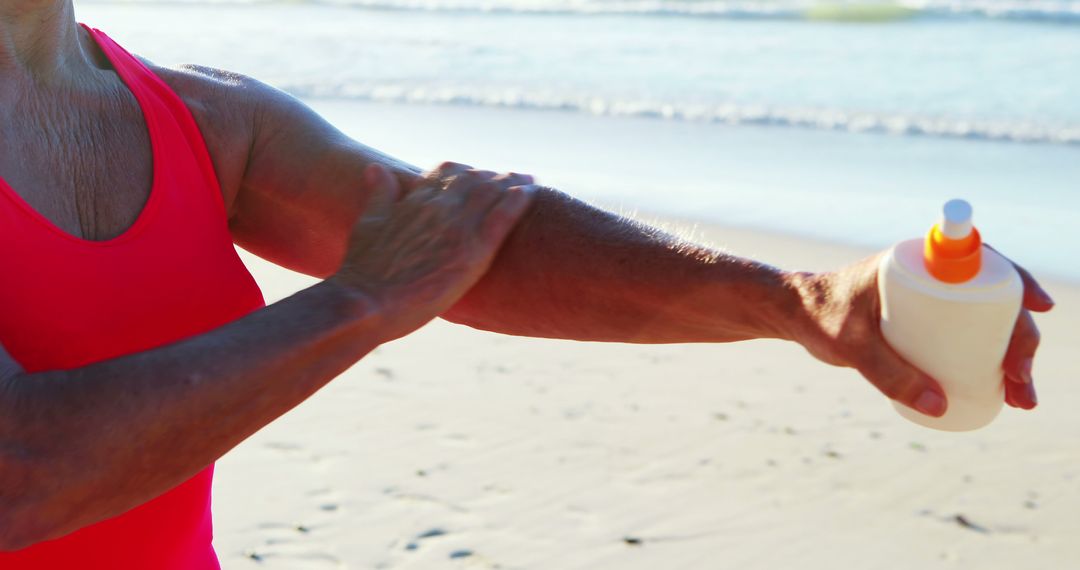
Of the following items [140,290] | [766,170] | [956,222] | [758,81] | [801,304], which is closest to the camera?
[956,222]

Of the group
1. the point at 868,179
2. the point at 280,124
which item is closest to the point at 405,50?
the point at 868,179

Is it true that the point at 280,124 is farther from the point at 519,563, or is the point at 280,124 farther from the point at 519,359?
the point at 519,359

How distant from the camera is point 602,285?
1.93m

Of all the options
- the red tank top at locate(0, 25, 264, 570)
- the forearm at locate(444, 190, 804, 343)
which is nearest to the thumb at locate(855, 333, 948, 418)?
the forearm at locate(444, 190, 804, 343)

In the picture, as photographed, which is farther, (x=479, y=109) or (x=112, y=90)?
(x=479, y=109)

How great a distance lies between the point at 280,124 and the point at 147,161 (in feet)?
0.87

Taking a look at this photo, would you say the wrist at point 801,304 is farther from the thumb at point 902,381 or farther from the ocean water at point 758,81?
the ocean water at point 758,81

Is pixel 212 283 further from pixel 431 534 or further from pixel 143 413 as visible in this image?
pixel 431 534

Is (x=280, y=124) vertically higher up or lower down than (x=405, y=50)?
higher up

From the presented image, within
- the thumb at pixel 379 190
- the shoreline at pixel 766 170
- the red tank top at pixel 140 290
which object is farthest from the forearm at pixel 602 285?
the shoreline at pixel 766 170

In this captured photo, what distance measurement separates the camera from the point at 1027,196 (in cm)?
838

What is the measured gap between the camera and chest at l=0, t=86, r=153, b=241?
1720mm

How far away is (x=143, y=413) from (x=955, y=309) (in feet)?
3.08

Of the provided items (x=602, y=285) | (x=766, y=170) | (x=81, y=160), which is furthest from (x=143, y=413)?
(x=766, y=170)
